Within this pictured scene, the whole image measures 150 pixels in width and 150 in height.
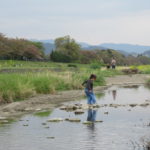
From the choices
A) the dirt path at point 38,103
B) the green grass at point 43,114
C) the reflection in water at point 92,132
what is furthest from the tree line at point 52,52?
the reflection in water at point 92,132

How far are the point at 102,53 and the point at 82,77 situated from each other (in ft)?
174

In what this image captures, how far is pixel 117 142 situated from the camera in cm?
1427

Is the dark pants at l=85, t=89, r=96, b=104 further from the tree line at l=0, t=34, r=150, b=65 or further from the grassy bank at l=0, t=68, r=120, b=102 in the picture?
the tree line at l=0, t=34, r=150, b=65

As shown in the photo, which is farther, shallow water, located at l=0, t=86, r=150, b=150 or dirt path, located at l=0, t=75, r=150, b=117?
dirt path, located at l=0, t=75, r=150, b=117

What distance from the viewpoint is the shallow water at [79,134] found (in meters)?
13.8

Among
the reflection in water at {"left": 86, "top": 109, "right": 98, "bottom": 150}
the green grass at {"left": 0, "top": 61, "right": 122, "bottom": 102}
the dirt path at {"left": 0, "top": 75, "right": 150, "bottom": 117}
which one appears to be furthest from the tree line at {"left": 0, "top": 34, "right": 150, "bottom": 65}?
the reflection in water at {"left": 86, "top": 109, "right": 98, "bottom": 150}

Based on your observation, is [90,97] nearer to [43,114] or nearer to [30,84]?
[43,114]

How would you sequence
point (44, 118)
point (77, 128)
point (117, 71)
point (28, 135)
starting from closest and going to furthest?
1. point (28, 135)
2. point (77, 128)
3. point (44, 118)
4. point (117, 71)

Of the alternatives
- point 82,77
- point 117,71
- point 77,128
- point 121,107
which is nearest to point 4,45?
point 117,71

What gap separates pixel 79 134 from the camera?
51.4 ft

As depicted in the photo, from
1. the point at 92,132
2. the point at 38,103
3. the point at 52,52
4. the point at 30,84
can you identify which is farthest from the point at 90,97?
the point at 52,52

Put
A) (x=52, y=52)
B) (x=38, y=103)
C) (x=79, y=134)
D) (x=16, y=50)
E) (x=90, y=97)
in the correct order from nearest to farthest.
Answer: (x=79, y=134) → (x=90, y=97) → (x=38, y=103) → (x=16, y=50) → (x=52, y=52)

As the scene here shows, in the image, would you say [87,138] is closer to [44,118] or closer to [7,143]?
[7,143]

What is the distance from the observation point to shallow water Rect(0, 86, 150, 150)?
1376 centimetres
